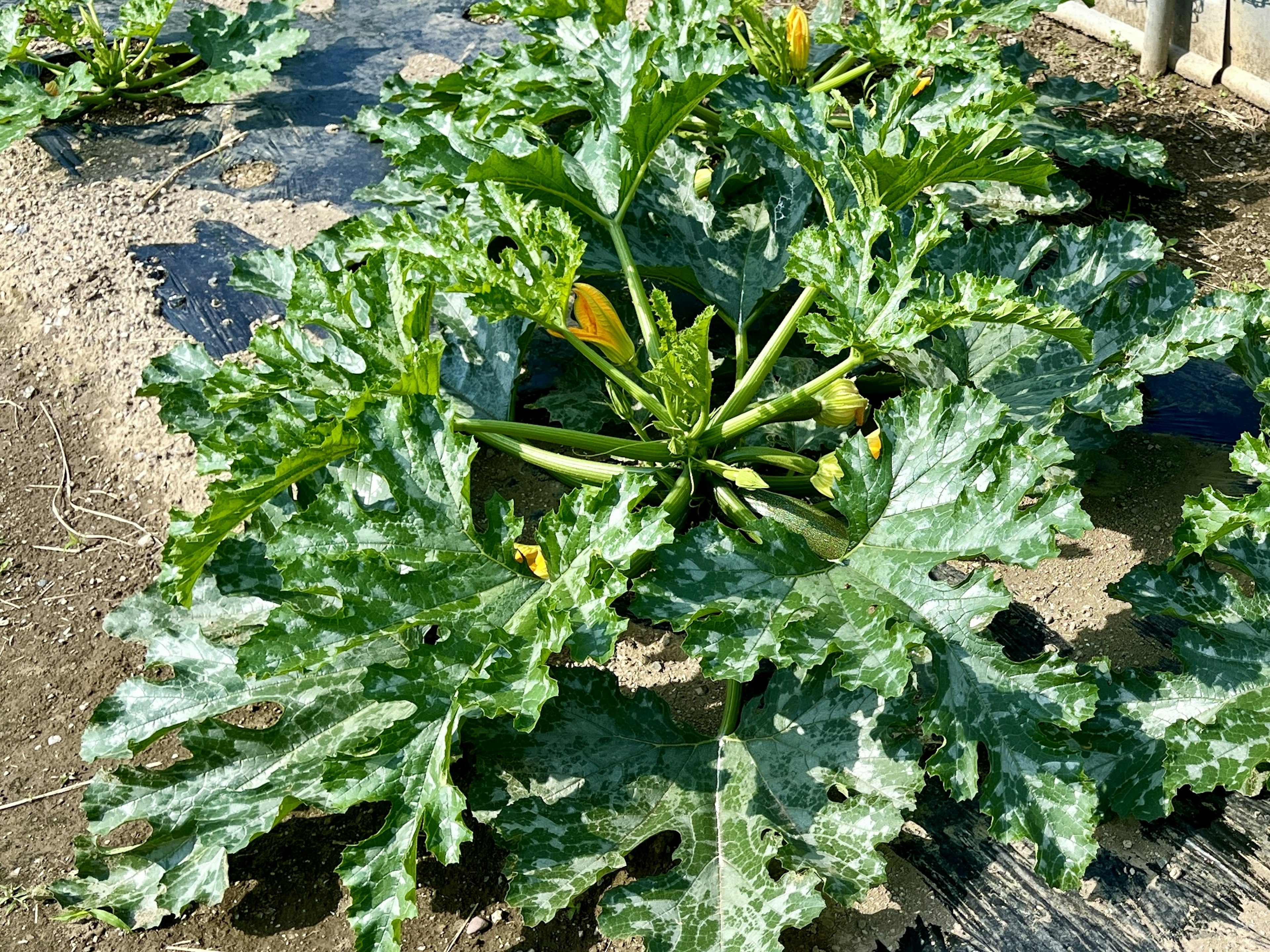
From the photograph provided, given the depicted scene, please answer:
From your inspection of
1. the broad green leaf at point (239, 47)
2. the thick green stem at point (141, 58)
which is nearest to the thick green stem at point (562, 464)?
the broad green leaf at point (239, 47)

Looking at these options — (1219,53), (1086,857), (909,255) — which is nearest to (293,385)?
(909,255)

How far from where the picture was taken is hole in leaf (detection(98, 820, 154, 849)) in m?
2.41

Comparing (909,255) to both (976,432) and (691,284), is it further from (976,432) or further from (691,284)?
(691,284)

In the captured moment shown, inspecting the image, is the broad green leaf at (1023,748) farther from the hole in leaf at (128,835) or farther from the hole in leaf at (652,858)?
the hole in leaf at (128,835)

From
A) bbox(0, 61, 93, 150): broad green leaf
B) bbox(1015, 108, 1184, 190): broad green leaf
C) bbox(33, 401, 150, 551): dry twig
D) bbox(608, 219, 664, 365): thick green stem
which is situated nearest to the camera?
bbox(608, 219, 664, 365): thick green stem

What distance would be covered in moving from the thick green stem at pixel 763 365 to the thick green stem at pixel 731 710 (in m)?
0.62

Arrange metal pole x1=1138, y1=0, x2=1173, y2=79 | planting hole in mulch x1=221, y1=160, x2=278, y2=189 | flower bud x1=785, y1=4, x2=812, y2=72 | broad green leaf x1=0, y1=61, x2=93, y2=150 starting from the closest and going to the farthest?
flower bud x1=785, y1=4, x2=812, y2=72, planting hole in mulch x1=221, y1=160, x2=278, y2=189, broad green leaf x1=0, y1=61, x2=93, y2=150, metal pole x1=1138, y1=0, x2=1173, y2=79

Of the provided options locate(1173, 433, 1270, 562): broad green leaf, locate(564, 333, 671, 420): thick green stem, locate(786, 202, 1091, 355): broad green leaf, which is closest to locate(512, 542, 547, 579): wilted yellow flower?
locate(564, 333, 671, 420): thick green stem

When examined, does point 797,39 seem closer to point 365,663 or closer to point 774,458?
point 774,458

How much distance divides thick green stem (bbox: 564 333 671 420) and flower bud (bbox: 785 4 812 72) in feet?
5.76

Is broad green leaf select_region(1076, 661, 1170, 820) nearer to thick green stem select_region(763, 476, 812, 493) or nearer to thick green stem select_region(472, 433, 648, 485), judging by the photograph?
thick green stem select_region(763, 476, 812, 493)

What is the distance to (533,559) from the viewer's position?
8.41 feet

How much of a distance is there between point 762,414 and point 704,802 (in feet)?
2.87

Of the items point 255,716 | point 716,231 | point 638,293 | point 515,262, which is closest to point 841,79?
point 716,231
